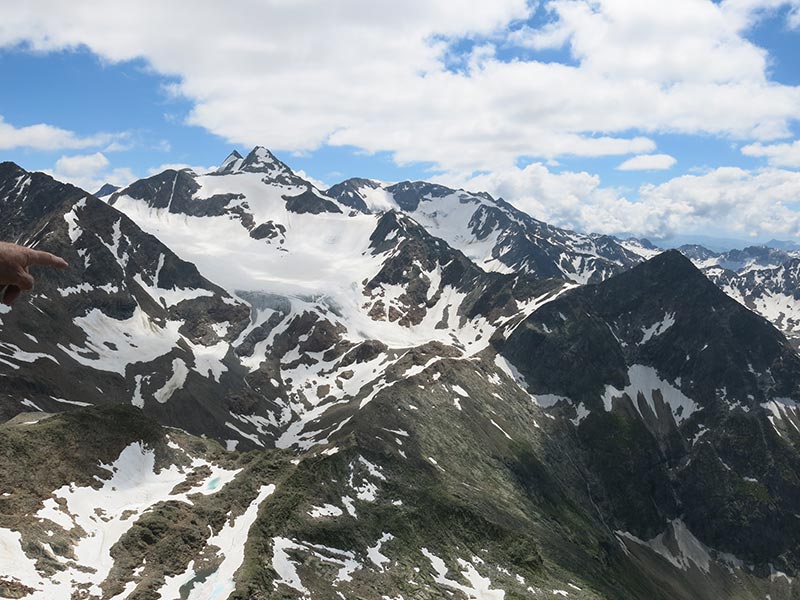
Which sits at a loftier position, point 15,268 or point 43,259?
point 43,259

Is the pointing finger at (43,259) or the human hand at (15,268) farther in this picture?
the pointing finger at (43,259)

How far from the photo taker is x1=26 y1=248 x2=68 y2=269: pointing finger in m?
9.94

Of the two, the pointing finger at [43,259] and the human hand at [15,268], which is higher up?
the pointing finger at [43,259]

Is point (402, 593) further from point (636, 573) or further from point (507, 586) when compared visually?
point (636, 573)

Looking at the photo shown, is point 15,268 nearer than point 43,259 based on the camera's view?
Yes

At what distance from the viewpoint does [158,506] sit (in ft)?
250

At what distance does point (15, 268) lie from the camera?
31.3ft

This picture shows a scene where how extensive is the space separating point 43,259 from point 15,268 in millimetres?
972

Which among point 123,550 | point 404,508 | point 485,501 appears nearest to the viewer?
point 123,550

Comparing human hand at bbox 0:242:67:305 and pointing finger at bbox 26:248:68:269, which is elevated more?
pointing finger at bbox 26:248:68:269

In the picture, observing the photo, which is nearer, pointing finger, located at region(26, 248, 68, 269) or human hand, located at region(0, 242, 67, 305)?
A: human hand, located at region(0, 242, 67, 305)

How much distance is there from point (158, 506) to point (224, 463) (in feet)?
70.4

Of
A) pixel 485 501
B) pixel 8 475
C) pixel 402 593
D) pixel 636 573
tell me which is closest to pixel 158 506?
pixel 8 475

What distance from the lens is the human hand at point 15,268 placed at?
946cm
